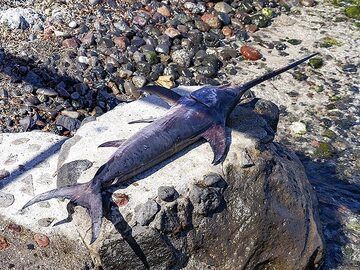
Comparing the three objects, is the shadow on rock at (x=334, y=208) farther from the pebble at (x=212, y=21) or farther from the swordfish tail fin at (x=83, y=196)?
the pebble at (x=212, y=21)

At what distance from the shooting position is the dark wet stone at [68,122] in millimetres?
6449

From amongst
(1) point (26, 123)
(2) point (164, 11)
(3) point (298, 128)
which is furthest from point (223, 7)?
(1) point (26, 123)

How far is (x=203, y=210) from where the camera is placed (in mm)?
4449

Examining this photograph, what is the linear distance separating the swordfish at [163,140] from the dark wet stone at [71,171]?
0.23m

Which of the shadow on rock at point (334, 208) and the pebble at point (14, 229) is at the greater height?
the pebble at point (14, 229)

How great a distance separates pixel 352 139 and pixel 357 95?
85 centimetres

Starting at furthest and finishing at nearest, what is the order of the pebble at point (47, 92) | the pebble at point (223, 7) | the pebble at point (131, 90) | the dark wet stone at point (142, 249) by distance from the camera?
the pebble at point (223, 7), the pebble at point (131, 90), the pebble at point (47, 92), the dark wet stone at point (142, 249)

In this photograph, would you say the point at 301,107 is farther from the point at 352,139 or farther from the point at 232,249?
the point at 232,249

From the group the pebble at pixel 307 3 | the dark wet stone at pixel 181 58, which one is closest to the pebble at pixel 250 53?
the dark wet stone at pixel 181 58

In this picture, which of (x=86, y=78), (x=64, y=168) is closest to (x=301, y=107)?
(x=86, y=78)

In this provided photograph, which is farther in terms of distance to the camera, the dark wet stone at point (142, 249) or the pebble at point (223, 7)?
the pebble at point (223, 7)

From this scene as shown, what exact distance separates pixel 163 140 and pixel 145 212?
564 millimetres

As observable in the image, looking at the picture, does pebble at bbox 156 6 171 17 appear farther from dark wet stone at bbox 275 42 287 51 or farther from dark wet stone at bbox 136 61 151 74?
dark wet stone at bbox 275 42 287 51

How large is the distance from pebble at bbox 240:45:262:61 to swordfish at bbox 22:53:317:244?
111 inches
